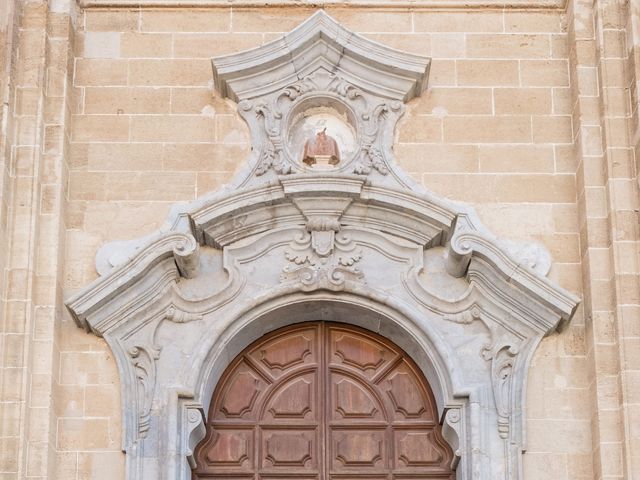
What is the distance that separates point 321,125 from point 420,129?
873mm

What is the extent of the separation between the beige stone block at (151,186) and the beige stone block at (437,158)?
1842mm

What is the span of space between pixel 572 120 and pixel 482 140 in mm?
818

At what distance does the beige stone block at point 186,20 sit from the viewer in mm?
16188

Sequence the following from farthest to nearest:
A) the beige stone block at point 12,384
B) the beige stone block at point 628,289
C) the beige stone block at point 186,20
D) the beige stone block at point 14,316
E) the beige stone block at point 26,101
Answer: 1. the beige stone block at point 186,20
2. the beige stone block at point 26,101
3. the beige stone block at point 628,289
4. the beige stone block at point 14,316
5. the beige stone block at point 12,384

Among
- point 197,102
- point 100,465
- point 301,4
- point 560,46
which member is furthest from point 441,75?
point 100,465

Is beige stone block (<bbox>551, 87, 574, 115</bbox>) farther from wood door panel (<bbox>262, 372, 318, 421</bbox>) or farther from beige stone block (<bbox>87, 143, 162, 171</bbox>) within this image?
beige stone block (<bbox>87, 143, 162, 171</bbox>)

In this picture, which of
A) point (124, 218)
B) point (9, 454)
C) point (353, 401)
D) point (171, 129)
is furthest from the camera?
point (171, 129)

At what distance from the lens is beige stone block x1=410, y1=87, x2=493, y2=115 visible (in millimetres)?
15898

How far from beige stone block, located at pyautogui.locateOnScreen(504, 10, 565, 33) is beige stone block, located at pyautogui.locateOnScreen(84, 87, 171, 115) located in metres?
3.12

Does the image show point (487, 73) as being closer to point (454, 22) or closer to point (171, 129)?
point (454, 22)

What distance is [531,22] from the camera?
53.5 feet

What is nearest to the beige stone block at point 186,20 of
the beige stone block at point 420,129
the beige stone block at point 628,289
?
the beige stone block at point 420,129

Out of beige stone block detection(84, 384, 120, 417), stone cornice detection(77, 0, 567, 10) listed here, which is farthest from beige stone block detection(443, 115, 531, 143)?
beige stone block detection(84, 384, 120, 417)

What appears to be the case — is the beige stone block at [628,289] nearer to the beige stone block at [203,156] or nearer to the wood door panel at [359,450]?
the wood door panel at [359,450]
